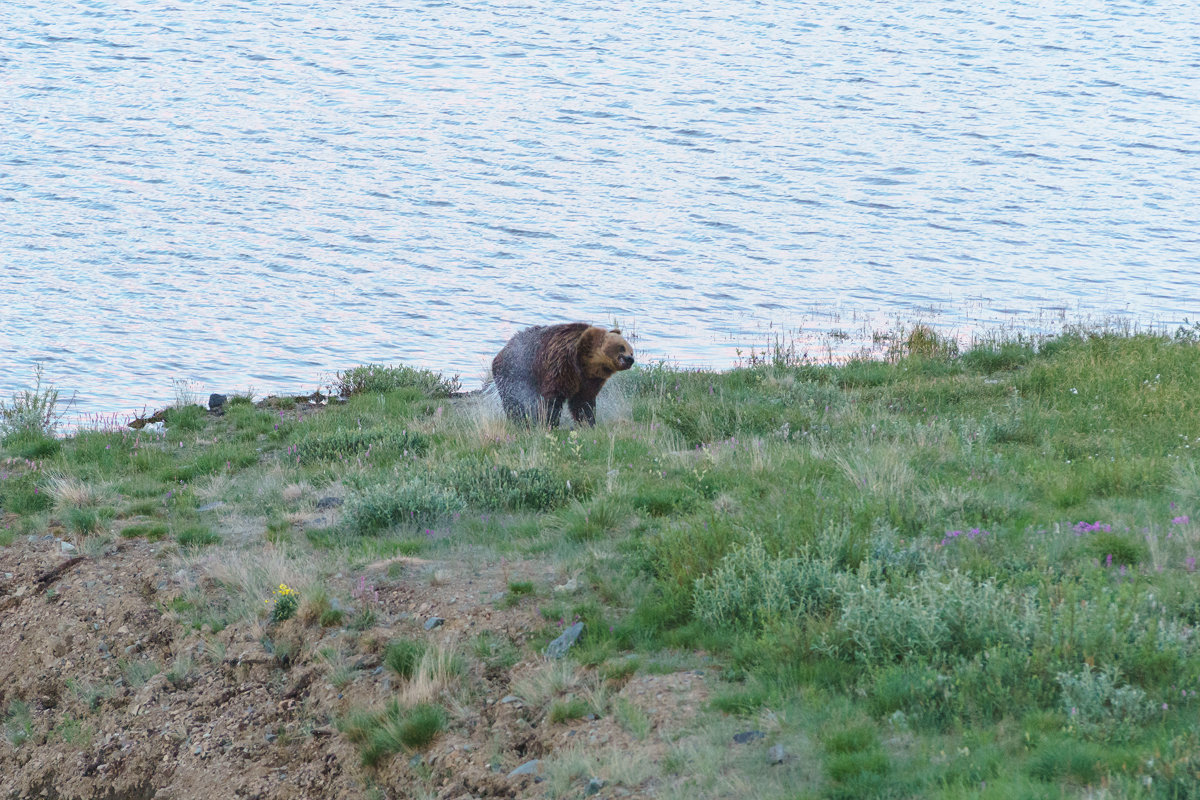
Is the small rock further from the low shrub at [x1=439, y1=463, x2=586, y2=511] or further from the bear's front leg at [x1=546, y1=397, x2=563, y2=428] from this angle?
the bear's front leg at [x1=546, y1=397, x2=563, y2=428]

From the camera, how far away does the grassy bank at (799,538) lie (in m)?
4.76

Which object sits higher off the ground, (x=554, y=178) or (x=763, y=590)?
(x=554, y=178)

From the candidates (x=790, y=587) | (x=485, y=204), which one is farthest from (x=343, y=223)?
(x=790, y=587)

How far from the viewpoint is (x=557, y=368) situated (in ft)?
35.7

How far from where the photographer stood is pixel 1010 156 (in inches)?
1064

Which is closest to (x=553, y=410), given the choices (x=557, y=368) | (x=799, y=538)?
(x=557, y=368)

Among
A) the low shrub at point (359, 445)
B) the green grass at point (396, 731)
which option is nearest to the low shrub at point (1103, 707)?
the green grass at point (396, 731)

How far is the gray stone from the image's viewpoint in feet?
20.0

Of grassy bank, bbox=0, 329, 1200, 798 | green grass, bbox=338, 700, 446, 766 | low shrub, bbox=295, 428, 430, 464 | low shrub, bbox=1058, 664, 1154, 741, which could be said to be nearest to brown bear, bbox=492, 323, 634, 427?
grassy bank, bbox=0, 329, 1200, 798

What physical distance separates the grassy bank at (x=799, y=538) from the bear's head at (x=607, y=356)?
0.62 meters

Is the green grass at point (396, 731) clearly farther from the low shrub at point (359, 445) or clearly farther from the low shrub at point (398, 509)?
the low shrub at point (359, 445)

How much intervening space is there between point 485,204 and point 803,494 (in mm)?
16933

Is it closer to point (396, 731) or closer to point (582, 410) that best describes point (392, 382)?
point (582, 410)

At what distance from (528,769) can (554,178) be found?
20.6 meters
